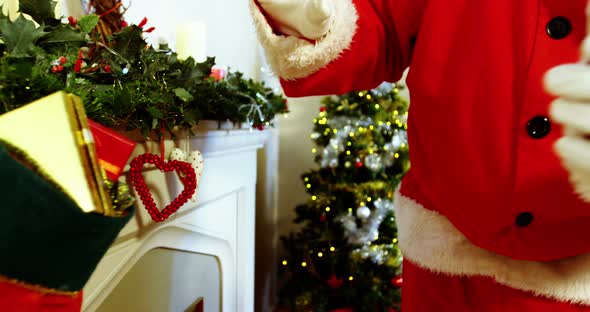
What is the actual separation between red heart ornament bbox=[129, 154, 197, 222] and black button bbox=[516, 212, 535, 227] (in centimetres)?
45

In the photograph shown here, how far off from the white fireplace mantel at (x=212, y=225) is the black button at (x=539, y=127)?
1.66 ft

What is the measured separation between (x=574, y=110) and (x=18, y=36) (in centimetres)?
54

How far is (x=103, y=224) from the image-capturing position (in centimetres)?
32

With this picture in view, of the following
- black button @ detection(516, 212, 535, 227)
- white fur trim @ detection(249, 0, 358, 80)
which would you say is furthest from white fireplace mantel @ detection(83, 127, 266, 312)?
black button @ detection(516, 212, 535, 227)

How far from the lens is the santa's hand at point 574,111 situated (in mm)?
359

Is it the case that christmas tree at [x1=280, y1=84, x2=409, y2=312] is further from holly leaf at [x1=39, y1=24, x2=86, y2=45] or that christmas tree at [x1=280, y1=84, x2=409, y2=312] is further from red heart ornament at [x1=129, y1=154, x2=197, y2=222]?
holly leaf at [x1=39, y1=24, x2=86, y2=45]

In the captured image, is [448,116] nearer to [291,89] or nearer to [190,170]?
[291,89]

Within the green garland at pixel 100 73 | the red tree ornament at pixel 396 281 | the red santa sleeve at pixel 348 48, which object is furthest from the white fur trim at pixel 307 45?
the red tree ornament at pixel 396 281


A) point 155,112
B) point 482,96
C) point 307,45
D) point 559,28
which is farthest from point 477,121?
point 155,112

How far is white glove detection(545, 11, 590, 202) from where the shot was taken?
359 millimetres

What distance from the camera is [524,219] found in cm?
49

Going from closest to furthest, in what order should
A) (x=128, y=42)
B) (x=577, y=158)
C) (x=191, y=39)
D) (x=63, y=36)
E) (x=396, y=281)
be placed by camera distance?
(x=577, y=158)
(x=63, y=36)
(x=128, y=42)
(x=191, y=39)
(x=396, y=281)

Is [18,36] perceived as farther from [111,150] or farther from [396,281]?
[396,281]

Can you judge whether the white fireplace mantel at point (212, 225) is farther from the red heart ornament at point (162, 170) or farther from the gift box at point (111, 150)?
the gift box at point (111, 150)
